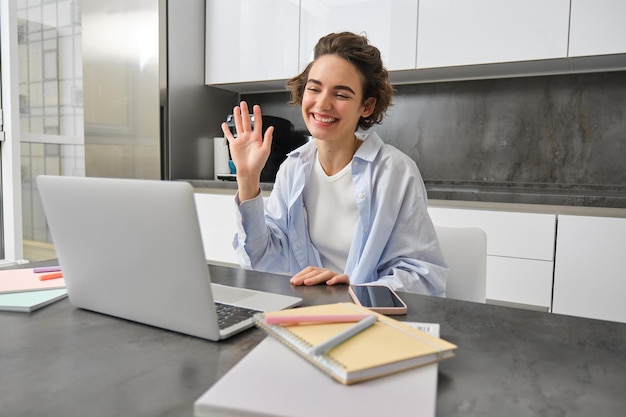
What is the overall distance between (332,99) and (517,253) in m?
1.15

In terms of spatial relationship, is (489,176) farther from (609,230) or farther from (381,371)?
(381,371)

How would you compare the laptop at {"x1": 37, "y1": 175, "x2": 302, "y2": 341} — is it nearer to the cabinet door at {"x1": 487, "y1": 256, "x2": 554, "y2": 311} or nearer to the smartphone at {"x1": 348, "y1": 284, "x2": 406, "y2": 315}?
the smartphone at {"x1": 348, "y1": 284, "x2": 406, "y2": 315}

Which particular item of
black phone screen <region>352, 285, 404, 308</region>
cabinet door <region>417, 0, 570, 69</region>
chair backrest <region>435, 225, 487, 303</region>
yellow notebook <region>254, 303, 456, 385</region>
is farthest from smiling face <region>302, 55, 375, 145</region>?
cabinet door <region>417, 0, 570, 69</region>

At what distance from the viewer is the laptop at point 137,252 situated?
0.58 meters

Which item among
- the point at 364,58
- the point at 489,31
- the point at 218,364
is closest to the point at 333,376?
the point at 218,364

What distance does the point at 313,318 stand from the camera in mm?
595

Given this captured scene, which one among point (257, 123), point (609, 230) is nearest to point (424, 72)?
point (609, 230)

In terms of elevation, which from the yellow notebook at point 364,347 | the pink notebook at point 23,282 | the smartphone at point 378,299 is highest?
the yellow notebook at point 364,347

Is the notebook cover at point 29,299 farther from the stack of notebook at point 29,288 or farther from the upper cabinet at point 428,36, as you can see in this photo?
the upper cabinet at point 428,36

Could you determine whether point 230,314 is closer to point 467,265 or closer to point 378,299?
point 378,299

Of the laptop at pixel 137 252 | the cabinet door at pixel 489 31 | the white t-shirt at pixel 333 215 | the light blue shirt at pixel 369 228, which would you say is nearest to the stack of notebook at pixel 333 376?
the laptop at pixel 137 252

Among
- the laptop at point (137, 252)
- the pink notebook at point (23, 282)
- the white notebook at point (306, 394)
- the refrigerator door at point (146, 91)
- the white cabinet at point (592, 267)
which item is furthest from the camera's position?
the refrigerator door at point (146, 91)

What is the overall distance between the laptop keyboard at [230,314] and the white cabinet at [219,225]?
6.52 feet

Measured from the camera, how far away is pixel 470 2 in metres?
2.31
